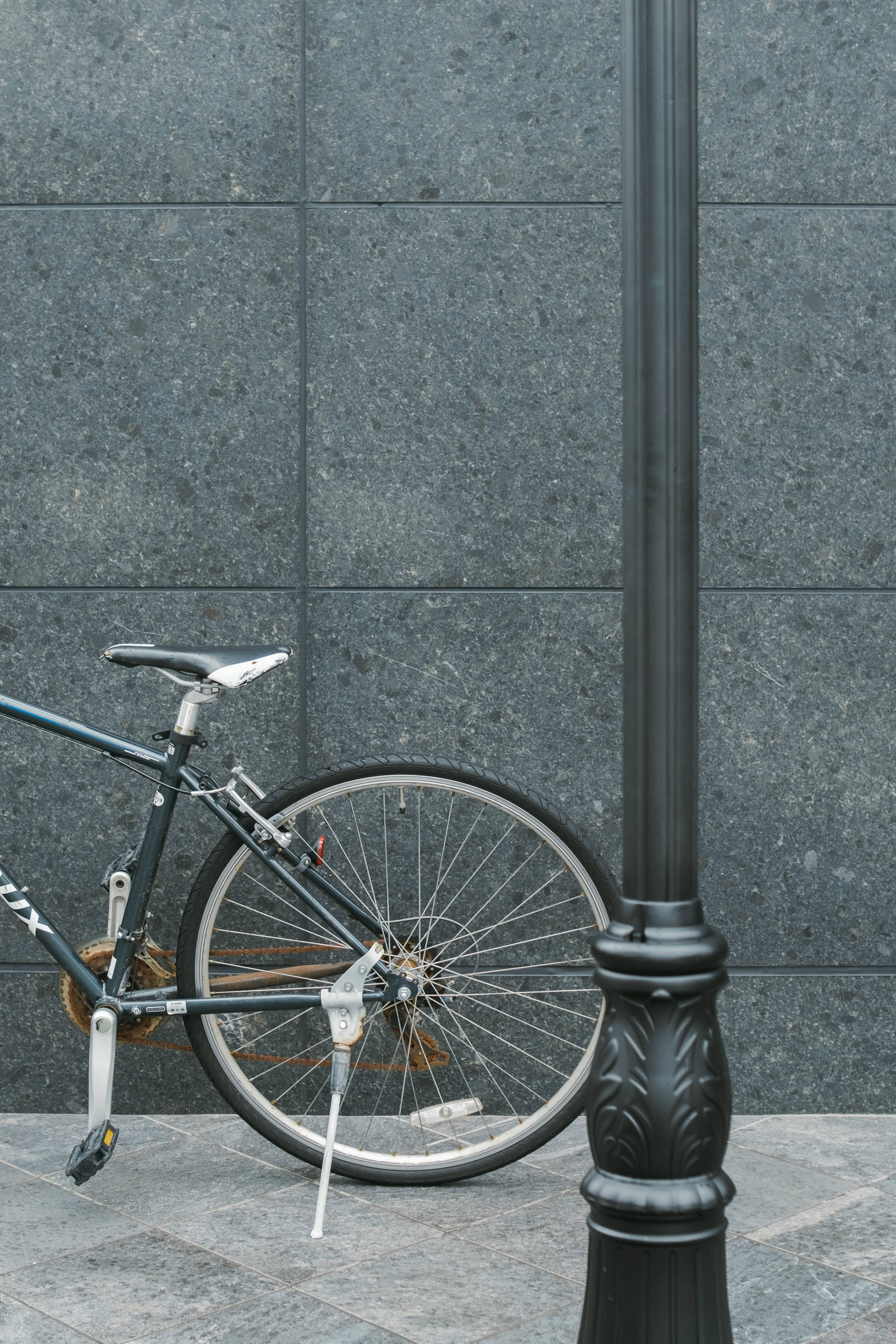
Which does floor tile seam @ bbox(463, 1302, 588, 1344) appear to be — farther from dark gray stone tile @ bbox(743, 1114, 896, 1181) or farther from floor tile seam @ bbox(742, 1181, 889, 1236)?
dark gray stone tile @ bbox(743, 1114, 896, 1181)

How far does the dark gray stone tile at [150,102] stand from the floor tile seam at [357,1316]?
294 centimetres

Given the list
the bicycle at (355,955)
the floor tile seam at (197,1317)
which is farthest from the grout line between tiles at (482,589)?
the floor tile seam at (197,1317)

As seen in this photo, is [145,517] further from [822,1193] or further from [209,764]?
[822,1193]

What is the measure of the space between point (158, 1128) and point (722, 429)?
2.60 meters

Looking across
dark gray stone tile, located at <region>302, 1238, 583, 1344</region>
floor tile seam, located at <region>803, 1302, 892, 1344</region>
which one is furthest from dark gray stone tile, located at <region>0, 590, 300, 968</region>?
floor tile seam, located at <region>803, 1302, 892, 1344</region>

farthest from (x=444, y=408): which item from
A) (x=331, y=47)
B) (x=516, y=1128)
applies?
(x=516, y=1128)

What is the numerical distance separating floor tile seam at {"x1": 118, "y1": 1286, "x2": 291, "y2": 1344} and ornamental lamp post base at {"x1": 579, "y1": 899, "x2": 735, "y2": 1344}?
0.90 metres

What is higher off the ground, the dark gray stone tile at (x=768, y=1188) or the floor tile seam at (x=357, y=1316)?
the floor tile seam at (x=357, y=1316)

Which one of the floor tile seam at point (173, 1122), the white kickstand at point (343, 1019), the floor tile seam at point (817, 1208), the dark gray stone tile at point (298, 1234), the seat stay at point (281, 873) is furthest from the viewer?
the floor tile seam at point (173, 1122)

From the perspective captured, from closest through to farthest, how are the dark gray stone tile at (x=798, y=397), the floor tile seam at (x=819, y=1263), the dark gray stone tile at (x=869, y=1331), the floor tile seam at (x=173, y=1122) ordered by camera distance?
the dark gray stone tile at (x=869, y=1331), the floor tile seam at (x=819, y=1263), the floor tile seam at (x=173, y=1122), the dark gray stone tile at (x=798, y=397)

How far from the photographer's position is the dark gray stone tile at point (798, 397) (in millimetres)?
4117

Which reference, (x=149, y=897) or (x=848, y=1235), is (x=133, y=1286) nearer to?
(x=149, y=897)

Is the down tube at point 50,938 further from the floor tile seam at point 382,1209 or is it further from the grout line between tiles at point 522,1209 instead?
the grout line between tiles at point 522,1209

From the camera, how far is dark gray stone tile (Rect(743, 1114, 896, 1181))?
3.72m
